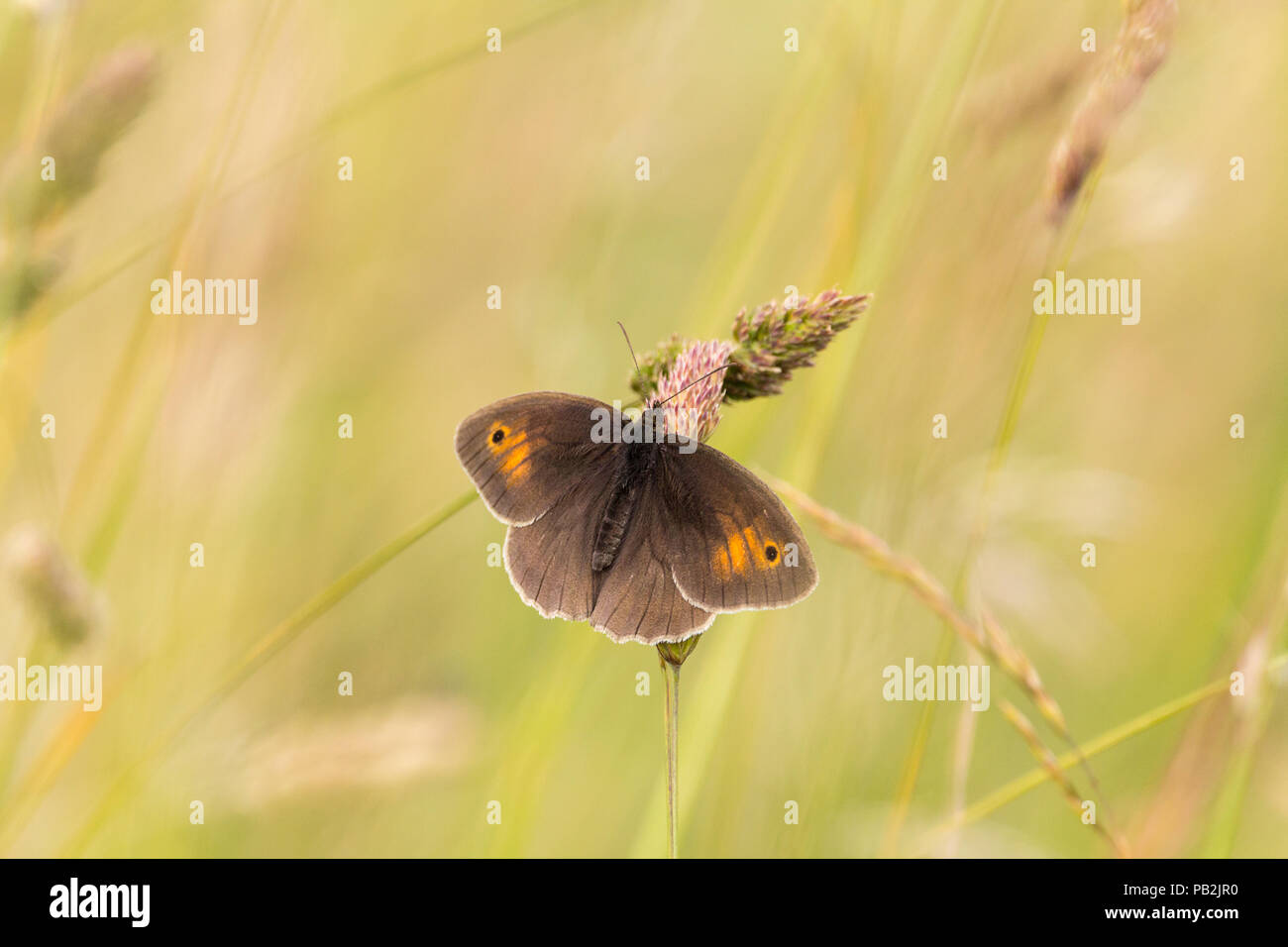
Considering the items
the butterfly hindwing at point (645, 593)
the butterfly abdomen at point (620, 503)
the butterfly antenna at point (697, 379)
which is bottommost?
the butterfly hindwing at point (645, 593)

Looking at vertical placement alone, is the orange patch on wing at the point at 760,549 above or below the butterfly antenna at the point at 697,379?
below

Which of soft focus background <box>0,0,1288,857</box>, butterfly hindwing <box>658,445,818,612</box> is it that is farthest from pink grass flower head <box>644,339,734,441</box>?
soft focus background <box>0,0,1288,857</box>

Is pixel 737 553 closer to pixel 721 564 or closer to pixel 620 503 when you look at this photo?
pixel 721 564

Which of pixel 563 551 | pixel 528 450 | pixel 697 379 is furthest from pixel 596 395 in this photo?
pixel 697 379

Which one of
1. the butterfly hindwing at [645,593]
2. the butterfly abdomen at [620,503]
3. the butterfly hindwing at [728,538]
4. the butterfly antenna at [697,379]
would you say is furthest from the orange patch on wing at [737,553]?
the butterfly antenna at [697,379]

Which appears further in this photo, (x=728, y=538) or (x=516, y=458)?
(x=516, y=458)

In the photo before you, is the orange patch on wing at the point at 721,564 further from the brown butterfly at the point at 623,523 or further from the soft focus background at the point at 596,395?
the soft focus background at the point at 596,395
